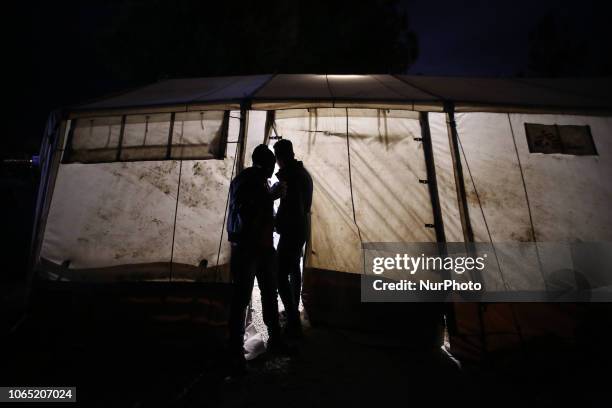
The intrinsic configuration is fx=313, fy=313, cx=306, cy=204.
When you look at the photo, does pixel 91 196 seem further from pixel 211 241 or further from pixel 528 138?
pixel 528 138

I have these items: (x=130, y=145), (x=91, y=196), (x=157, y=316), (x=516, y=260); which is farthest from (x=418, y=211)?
(x=91, y=196)

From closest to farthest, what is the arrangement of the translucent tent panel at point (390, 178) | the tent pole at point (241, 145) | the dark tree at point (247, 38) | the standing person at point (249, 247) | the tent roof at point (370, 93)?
the standing person at point (249, 247) → the tent roof at point (370, 93) → the tent pole at point (241, 145) → the translucent tent panel at point (390, 178) → the dark tree at point (247, 38)

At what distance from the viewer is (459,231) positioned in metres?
3.45

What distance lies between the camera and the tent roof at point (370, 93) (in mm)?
3145

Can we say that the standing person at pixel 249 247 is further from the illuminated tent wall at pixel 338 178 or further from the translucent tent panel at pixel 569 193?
the translucent tent panel at pixel 569 193

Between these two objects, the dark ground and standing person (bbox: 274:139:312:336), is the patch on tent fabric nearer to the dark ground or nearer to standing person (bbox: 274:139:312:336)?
the dark ground

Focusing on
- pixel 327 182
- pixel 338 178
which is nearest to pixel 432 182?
pixel 338 178

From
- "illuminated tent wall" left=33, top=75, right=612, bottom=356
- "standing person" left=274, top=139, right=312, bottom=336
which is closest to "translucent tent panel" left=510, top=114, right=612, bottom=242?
"illuminated tent wall" left=33, top=75, right=612, bottom=356

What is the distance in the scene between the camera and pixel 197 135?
343 cm

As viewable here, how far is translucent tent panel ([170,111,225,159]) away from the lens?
11.1ft

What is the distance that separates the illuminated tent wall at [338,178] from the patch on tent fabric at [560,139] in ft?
0.05

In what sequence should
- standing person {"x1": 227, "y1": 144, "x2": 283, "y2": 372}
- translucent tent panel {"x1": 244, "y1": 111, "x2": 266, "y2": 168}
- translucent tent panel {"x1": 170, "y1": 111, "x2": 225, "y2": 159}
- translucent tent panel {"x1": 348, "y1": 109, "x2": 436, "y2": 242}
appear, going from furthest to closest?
translucent tent panel {"x1": 244, "y1": 111, "x2": 266, "y2": 168}, translucent tent panel {"x1": 348, "y1": 109, "x2": 436, "y2": 242}, translucent tent panel {"x1": 170, "y1": 111, "x2": 225, "y2": 159}, standing person {"x1": 227, "y1": 144, "x2": 283, "y2": 372}

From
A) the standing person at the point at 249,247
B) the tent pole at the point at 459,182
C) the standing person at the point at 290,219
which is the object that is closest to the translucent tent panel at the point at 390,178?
the tent pole at the point at 459,182

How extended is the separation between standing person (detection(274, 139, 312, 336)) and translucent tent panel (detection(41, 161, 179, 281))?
1190 mm
